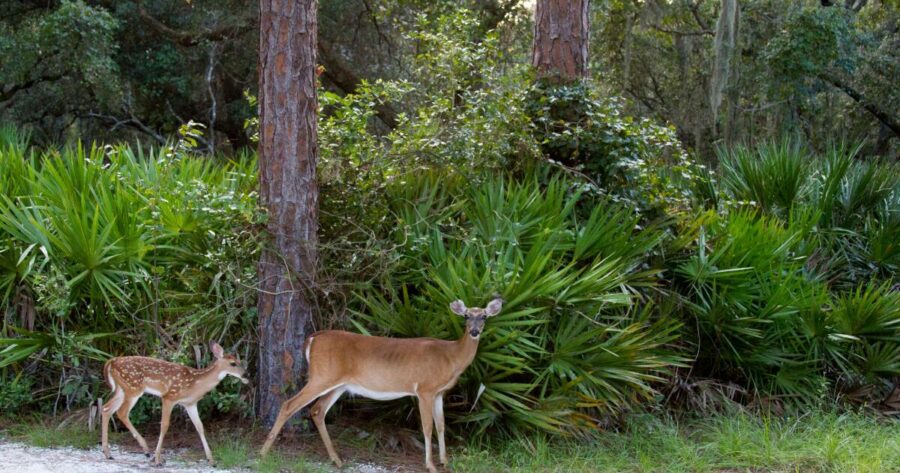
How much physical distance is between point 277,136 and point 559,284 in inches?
99.1

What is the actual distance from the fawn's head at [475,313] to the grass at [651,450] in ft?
3.26

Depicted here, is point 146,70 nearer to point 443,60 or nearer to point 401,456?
point 443,60

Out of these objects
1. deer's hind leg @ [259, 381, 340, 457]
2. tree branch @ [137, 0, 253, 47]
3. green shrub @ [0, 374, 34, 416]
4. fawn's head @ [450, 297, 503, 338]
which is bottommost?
green shrub @ [0, 374, 34, 416]

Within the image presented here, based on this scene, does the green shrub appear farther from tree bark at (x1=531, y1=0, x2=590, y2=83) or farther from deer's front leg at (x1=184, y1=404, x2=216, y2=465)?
tree bark at (x1=531, y1=0, x2=590, y2=83)

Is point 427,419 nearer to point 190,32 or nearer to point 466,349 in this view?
point 466,349

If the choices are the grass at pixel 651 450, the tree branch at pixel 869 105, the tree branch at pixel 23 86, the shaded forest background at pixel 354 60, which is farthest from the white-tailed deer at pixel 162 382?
the tree branch at pixel 869 105

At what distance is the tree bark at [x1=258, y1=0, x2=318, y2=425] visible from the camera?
26.1 ft

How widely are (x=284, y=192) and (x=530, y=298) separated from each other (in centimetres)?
212

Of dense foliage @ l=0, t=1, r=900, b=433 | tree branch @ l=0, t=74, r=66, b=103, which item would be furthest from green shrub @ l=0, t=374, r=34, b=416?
tree branch @ l=0, t=74, r=66, b=103

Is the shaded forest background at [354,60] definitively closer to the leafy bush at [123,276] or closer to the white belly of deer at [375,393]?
the leafy bush at [123,276]

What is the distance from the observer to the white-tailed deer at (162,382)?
23.6ft

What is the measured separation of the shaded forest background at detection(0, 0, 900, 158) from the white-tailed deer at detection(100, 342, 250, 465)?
37.5 feet

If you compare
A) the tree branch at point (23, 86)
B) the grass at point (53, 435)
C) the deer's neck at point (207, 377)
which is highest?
the tree branch at point (23, 86)

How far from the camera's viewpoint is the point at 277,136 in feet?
26.1
